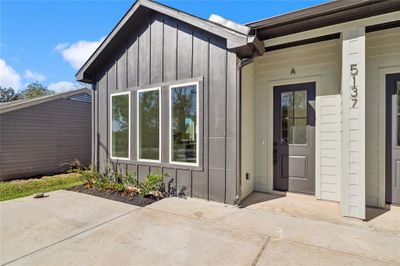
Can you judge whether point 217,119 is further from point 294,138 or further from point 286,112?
point 294,138

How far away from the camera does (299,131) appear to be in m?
4.12

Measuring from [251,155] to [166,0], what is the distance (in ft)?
12.6

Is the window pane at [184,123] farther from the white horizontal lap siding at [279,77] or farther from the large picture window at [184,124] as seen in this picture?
the white horizontal lap siding at [279,77]

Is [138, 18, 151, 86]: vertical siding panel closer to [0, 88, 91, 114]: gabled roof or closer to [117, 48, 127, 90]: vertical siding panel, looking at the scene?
[117, 48, 127, 90]: vertical siding panel

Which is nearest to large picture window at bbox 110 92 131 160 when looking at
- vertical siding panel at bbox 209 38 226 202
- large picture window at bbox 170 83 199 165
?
large picture window at bbox 170 83 199 165

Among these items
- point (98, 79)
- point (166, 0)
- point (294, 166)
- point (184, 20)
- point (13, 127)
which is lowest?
point (294, 166)

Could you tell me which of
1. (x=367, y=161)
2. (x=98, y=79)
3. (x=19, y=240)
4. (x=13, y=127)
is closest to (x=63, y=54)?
(x=13, y=127)

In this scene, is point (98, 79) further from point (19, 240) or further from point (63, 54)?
point (63, 54)

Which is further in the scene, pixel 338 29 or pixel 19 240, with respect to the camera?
pixel 338 29

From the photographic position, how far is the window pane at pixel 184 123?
4.08m

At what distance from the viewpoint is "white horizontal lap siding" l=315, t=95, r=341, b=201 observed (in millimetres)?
3758

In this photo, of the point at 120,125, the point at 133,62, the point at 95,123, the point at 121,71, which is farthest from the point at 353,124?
the point at 95,123

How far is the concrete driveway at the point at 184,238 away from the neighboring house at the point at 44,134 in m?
4.86

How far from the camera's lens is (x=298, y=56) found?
407 centimetres
